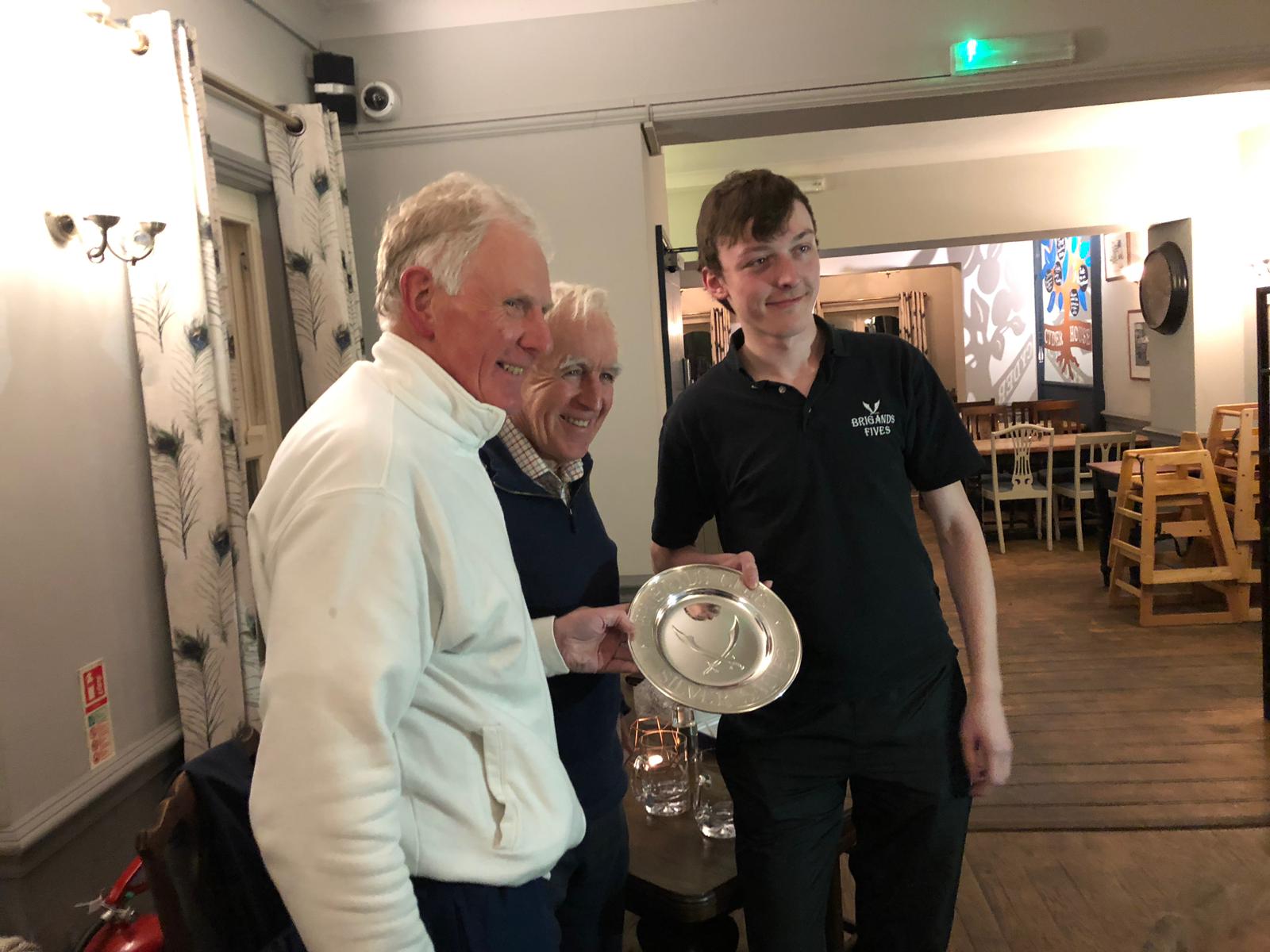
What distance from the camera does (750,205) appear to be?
1.51 metres

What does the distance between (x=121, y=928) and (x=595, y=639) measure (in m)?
1.04

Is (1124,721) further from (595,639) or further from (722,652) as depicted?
(595,639)

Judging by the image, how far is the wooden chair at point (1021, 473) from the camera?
6.93 meters

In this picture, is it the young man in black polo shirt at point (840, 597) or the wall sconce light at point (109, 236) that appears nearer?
the young man in black polo shirt at point (840, 597)

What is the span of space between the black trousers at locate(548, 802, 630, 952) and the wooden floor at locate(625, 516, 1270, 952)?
3.35 feet

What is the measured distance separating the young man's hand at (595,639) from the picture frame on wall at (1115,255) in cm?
726

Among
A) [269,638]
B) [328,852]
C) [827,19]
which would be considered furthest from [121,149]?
[827,19]

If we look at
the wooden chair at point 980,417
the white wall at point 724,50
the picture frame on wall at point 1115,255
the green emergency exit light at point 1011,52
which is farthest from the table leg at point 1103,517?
the green emergency exit light at point 1011,52

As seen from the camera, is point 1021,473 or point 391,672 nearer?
point 391,672

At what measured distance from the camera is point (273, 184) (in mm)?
2822

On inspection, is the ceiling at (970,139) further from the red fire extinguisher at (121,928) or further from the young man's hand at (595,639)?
the red fire extinguisher at (121,928)

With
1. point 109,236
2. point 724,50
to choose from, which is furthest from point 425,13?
point 109,236

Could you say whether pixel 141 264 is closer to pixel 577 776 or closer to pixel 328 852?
pixel 577 776

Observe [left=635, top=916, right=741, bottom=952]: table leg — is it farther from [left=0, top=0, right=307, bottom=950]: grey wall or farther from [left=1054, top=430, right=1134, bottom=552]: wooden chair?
[left=1054, top=430, right=1134, bottom=552]: wooden chair
